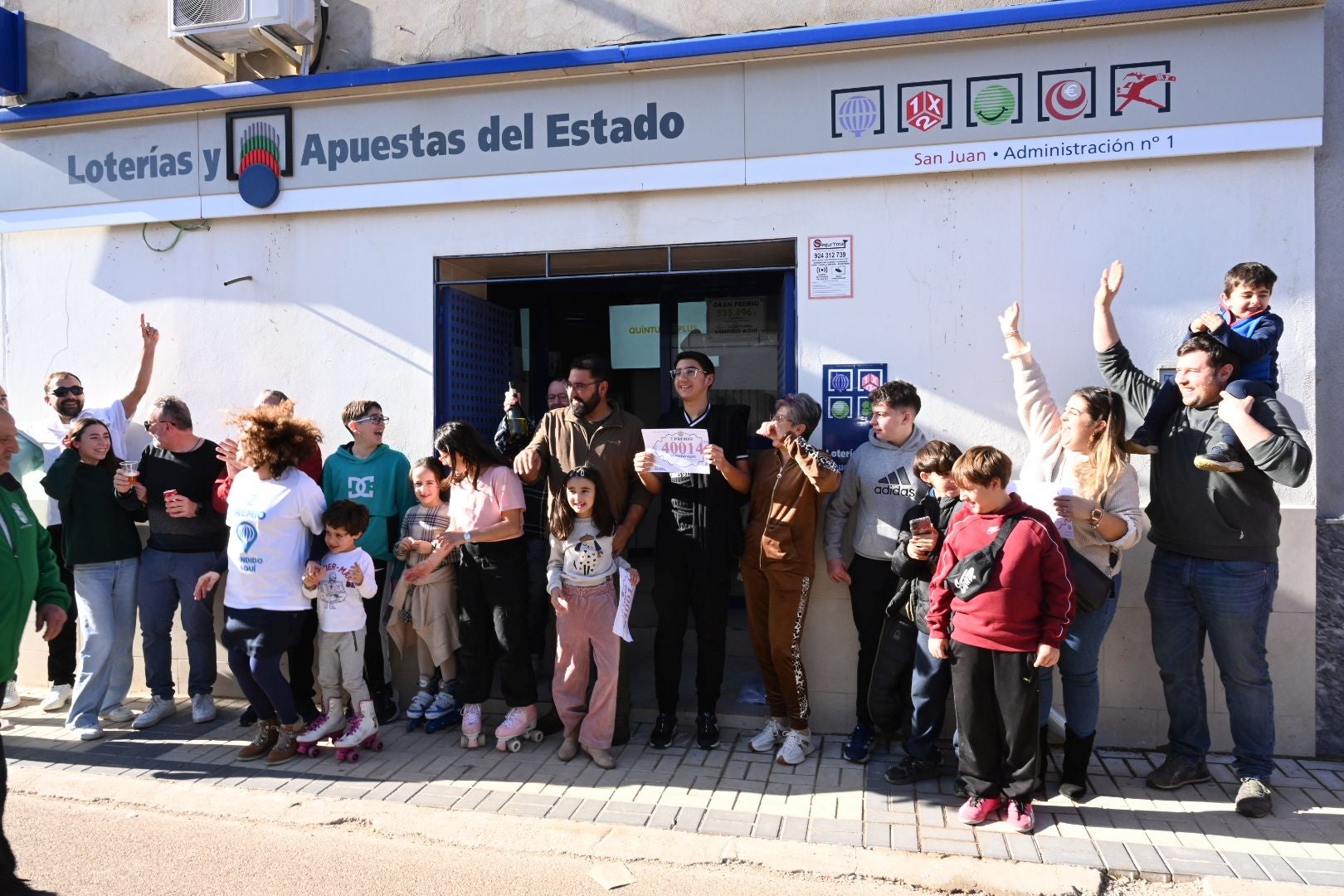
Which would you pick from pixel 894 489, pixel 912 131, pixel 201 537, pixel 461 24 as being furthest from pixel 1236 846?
pixel 461 24

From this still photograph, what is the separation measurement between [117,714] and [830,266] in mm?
5189

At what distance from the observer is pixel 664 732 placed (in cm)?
484

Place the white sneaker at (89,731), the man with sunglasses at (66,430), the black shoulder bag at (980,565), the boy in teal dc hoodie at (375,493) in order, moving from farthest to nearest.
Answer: the man with sunglasses at (66,430)
the boy in teal dc hoodie at (375,493)
the white sneaker at (89,731)
the black shoulder bag at (980,565)

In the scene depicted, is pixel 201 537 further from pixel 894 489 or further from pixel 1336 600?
pixel 1336 600

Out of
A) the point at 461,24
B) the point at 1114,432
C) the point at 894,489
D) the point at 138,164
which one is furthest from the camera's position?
the point at 138,164

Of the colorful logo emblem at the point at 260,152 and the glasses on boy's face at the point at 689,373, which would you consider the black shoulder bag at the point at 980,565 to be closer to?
the glasses on boy's face at the point at 689,373

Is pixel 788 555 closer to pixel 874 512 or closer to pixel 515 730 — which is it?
pixel 874 512

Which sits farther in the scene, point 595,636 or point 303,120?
point 303,120

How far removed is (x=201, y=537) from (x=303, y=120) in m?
2.84

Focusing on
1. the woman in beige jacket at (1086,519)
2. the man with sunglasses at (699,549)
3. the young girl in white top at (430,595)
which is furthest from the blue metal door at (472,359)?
the woman in beige jacket at (1086,519)

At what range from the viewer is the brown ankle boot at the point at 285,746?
4668 millimetres

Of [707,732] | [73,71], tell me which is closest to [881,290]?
[707,732]

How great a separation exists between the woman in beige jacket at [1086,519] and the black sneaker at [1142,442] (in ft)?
0.36

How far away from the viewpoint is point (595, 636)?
15.1ft
